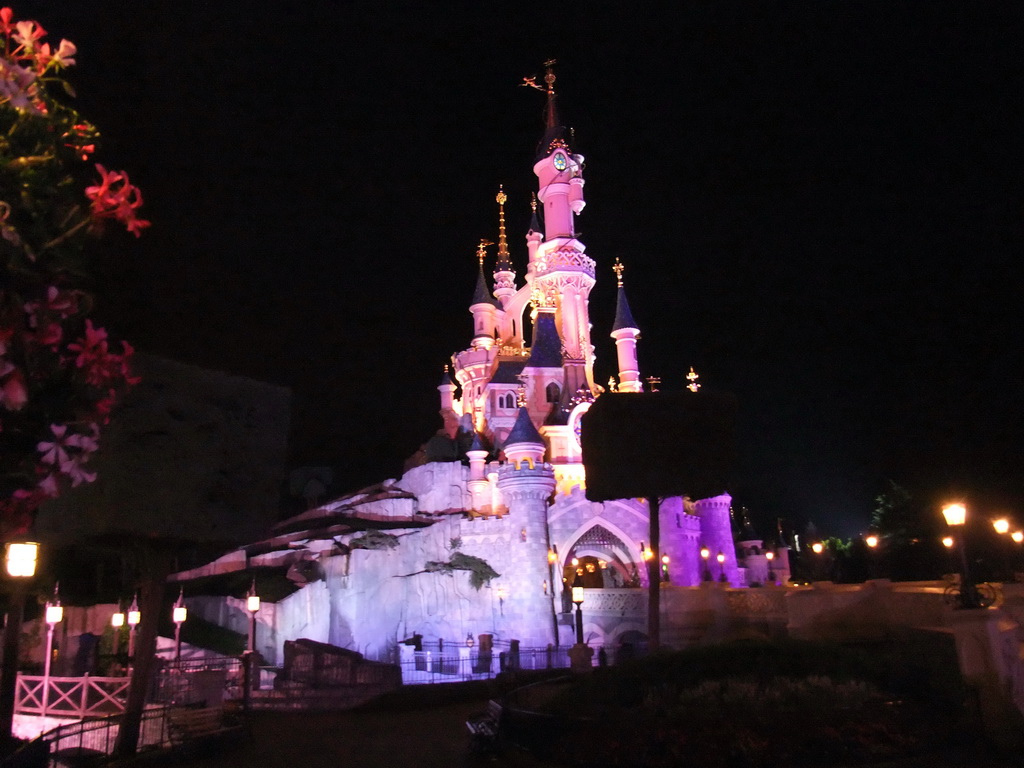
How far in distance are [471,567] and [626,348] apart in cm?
1808

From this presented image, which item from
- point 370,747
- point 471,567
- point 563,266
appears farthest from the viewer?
point 563,266

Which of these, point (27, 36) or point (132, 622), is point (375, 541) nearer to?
point (132, 622)

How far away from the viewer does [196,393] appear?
6562mm

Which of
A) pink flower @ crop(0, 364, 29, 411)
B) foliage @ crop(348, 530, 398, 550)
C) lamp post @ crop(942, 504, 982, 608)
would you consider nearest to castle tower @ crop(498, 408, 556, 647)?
foliage @ crop(348, 530, 398, 550)

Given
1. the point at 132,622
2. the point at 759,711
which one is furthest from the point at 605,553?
the point at 759,711

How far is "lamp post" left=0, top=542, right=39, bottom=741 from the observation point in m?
8.52

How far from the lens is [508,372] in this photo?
44406 millimetres

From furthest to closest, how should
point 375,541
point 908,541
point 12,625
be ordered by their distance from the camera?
point 908,541
point 375,541
point 12,625

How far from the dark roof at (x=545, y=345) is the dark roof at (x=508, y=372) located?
285 centimetres

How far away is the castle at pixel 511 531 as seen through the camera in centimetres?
2955

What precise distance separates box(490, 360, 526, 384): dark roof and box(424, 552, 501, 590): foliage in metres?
14.2

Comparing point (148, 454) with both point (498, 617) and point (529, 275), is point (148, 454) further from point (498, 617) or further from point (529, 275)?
point (529, 275)

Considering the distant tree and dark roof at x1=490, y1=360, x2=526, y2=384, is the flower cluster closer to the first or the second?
the distant tree

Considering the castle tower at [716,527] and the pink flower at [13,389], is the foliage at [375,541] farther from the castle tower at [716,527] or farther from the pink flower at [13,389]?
the pink flower at [13,389]
